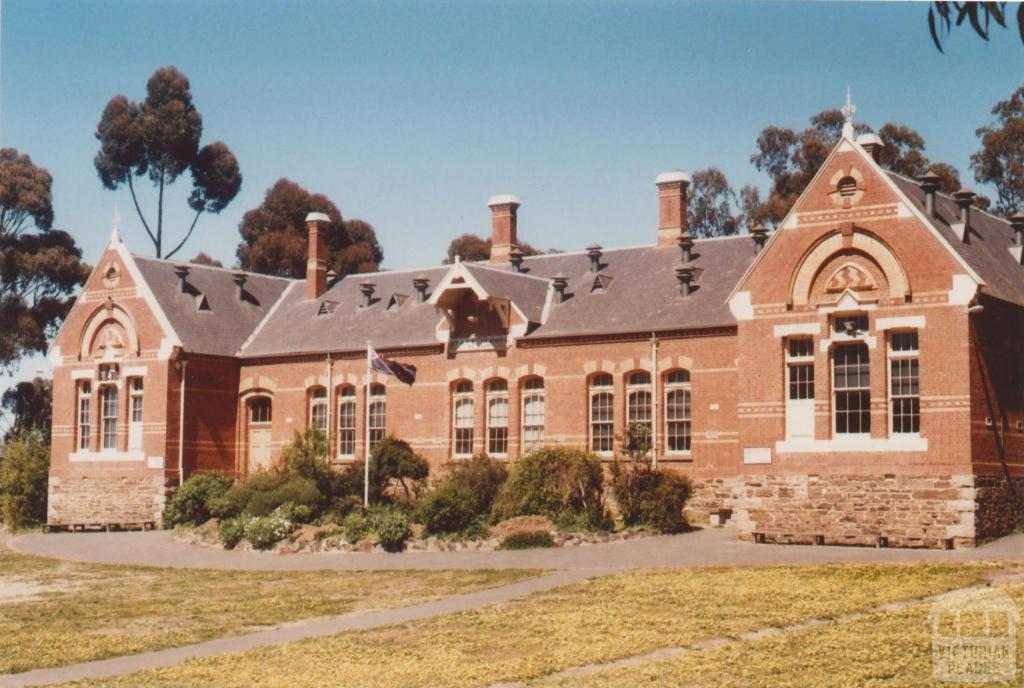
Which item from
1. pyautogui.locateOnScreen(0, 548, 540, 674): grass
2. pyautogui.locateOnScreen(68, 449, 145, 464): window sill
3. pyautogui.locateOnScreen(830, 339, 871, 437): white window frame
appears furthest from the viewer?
pyautogui.locateOnScreen(68, 449, 145, 464): window sill

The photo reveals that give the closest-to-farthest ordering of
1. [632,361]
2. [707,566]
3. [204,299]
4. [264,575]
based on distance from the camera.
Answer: [707,566] → [264,575] → [632,361] → [204,299]

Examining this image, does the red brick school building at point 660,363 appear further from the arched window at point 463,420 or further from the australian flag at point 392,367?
the australian flag at point 392,367

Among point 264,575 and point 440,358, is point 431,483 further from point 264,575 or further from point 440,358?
point 264,575

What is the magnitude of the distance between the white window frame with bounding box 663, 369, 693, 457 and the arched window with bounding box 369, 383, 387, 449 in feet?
33.0

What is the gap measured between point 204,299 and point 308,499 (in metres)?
14.1

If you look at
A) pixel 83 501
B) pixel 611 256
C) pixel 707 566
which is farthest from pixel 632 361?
pixel 83 501

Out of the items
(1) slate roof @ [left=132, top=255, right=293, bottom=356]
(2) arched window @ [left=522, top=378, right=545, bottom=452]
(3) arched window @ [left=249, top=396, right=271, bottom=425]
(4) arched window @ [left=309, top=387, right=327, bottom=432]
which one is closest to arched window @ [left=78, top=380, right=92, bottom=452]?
(1) slate roof @ [left=132, top=255, right=293, bottom=356]

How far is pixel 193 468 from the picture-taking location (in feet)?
138

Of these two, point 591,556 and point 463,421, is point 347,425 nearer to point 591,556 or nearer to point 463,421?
point 463,421

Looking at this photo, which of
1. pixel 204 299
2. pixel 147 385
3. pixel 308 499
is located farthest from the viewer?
pixel 204 299

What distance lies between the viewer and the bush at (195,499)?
38.6m

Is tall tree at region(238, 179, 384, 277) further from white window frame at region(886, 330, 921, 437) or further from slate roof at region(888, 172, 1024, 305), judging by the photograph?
white window frame at region(886, 330, 921, 437)

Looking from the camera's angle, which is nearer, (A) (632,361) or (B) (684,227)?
(A) (632,361)

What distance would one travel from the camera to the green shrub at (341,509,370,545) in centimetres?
2995
